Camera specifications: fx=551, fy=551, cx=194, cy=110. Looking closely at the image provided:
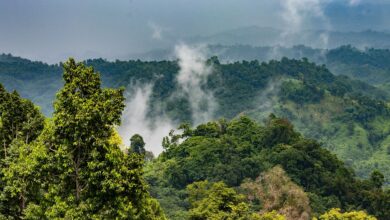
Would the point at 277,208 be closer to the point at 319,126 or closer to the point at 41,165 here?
the point at 41,165

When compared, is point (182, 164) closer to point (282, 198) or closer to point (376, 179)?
point (376, 179)

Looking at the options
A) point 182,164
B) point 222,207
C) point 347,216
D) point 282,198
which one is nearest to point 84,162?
point 222,207

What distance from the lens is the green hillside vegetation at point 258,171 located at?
57763 millimetres

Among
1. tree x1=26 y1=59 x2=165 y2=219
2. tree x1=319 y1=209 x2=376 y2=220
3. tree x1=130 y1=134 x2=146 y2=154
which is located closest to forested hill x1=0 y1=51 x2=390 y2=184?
tree x1=130 y1=134 x2=146 y2=154

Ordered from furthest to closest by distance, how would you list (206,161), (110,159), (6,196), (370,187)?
(206,161)
(370,187)
(6,196)
(110,159)

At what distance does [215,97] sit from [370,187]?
120923mm

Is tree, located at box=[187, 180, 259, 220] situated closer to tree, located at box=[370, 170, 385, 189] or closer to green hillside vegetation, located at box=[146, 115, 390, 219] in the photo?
green hillside vegetation, located at box=[146, 115, 390, 219]

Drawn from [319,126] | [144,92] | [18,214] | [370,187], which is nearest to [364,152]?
[319,126]

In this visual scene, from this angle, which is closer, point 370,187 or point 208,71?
point 370,187

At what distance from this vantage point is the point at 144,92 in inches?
7618

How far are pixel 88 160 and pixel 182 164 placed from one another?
196 ft

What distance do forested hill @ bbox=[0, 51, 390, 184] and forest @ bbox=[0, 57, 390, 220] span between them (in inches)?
20.9

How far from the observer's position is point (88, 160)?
17484mm

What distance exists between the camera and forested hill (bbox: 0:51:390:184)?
432ft
